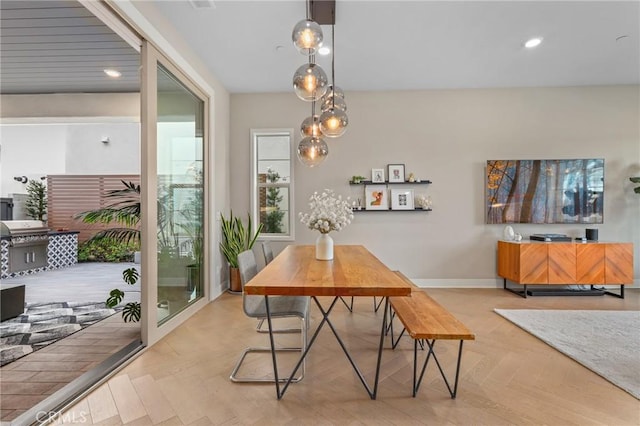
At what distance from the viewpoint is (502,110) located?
4.51 m

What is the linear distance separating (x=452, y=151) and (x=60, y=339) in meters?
5.28

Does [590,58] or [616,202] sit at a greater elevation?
[590,58]

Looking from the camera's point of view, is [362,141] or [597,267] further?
[362,141]

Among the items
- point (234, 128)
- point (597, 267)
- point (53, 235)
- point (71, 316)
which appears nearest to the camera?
point (71, 316)

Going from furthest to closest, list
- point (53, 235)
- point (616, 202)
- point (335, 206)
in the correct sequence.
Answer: point (53, 235) → point (616, 202) → point (335, 206)

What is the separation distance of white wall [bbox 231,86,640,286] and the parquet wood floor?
1.92 m

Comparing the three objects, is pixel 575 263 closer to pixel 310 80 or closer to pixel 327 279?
pixel 327 279

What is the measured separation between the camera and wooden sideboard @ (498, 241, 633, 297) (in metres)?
3.91

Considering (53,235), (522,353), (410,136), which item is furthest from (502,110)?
(53,235)

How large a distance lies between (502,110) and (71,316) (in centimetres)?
636

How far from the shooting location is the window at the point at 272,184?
4.71 metres

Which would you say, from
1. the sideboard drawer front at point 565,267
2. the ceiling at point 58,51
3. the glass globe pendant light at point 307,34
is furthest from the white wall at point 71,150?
the sideboard drawer front at point 565,267

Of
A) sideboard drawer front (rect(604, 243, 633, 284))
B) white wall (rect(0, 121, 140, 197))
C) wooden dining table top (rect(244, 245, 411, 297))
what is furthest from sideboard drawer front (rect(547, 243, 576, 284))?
white wall (rect(0, 121, 140, 197))

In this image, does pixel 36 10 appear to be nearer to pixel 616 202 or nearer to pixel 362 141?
pixel 362 141
